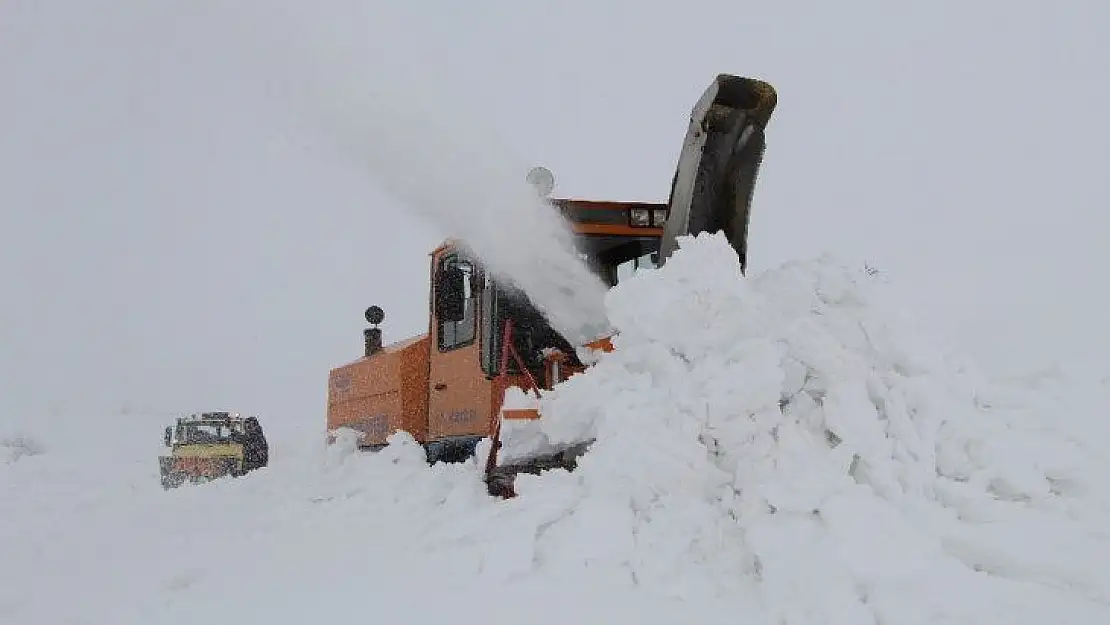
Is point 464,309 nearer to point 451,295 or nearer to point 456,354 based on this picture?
point 451,295

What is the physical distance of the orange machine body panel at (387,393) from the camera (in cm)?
766

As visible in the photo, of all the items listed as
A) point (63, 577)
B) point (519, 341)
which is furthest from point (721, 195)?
point (63, 577)

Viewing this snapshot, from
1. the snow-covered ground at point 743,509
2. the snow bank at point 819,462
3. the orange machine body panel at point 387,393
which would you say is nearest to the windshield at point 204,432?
the orange machine body panel at point 387,393

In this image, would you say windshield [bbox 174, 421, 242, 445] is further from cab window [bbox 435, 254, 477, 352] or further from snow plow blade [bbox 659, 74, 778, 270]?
snow plow blade [bbox 659, 74, 778, 270]

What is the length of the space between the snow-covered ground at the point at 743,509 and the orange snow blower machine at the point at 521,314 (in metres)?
0.85

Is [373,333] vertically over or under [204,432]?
over

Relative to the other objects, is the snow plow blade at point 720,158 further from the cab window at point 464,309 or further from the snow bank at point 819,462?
the cab window at point 464,309

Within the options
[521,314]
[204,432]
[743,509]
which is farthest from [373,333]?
[204,432]

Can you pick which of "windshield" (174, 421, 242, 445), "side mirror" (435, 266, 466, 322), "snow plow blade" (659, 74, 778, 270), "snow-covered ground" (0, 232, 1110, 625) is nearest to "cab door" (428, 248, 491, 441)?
"side mirror" (435, 266, 466, 322)

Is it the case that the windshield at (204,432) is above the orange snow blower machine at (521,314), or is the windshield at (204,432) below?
below

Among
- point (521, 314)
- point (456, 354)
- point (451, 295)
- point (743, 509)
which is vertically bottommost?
point (743, 509)

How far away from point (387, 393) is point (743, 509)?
4.98 m

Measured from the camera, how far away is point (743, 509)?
11.9 feet

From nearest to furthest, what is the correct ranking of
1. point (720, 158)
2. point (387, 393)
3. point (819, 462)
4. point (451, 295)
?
1. point (819, 462)
2. point (720, 158)
3. point (451, 295)
4. point (387, 393)
